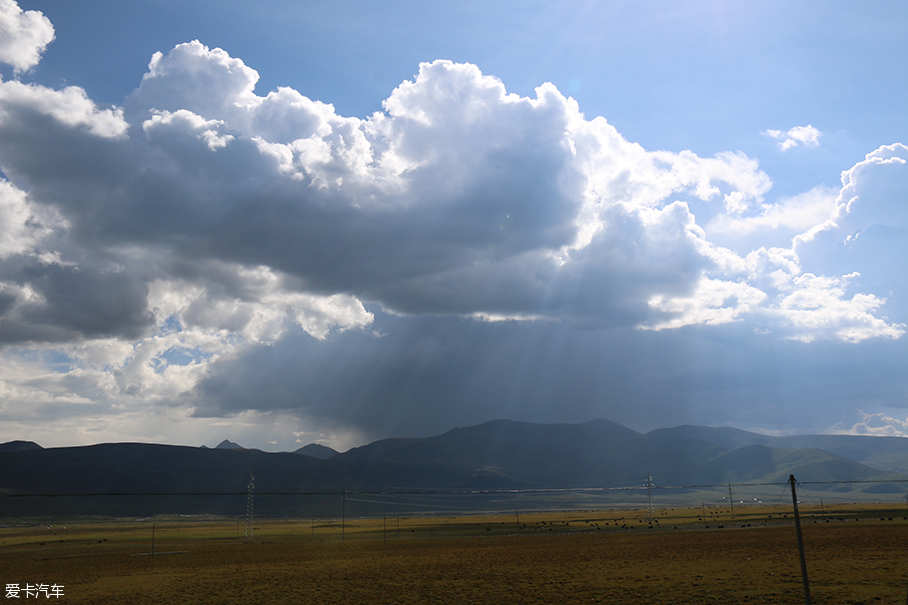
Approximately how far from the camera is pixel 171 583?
3875cm

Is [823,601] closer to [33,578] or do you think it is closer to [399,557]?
[399,557]

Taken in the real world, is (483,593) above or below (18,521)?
above

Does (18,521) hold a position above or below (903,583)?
below

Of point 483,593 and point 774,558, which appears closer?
point 483,593

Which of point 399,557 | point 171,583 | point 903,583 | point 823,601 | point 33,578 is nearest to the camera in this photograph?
point 823,601

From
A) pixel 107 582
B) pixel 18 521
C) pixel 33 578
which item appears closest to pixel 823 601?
pixel 107 582

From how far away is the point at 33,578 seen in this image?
44406mm

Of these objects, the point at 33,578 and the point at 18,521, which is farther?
the point at 18,521

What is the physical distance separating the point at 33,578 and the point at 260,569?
16181 millimetres

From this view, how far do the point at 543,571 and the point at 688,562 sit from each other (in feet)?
34.0

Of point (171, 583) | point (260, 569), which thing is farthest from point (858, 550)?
point (171, 583)

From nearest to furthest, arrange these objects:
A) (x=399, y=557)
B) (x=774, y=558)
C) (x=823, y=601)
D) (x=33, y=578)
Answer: (x=823, y=601) < (x=774, y=558) < (x=33, y=578) < (x=399, y=557)

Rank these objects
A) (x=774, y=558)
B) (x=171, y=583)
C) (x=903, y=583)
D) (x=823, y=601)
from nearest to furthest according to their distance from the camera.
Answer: (x=823, y=601)
(x=903, y=583)
(x=171, y=583)
(x=774, y=558)

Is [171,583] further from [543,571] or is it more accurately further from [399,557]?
[543,571]
